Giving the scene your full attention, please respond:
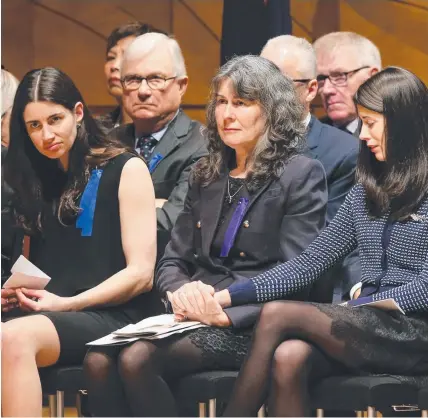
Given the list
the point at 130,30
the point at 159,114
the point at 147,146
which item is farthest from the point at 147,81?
the point at 130,30

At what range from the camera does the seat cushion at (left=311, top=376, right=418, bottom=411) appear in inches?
118

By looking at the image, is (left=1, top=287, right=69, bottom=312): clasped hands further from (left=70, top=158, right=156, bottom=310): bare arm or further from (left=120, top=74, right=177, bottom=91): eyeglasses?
(left=120, top=74, right=177, bottom=91): eyeglasses

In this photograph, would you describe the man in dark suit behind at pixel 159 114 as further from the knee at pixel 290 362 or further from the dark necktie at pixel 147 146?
the knee at pixel 290 362

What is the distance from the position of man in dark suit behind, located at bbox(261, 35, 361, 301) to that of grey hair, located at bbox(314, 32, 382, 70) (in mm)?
314

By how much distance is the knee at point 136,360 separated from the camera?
3135 millimetres

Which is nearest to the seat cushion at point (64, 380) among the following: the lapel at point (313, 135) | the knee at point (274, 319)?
the knee at point (274, 319)

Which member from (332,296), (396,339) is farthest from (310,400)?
(332,296)

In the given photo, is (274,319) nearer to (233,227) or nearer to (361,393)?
(361,393)

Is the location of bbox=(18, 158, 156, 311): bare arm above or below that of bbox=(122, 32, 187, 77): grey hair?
below

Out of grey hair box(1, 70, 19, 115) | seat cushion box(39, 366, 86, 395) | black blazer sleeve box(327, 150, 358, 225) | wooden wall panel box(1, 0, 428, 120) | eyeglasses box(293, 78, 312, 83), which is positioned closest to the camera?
seat cushion box(39, 366, 86, 395)

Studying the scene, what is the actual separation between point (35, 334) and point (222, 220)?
69 centimetres

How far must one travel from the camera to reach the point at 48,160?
373 cm

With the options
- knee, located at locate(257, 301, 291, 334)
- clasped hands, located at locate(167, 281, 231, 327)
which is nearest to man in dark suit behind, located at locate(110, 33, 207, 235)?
clasped hands, located at locate(167, 281, 231, 327)

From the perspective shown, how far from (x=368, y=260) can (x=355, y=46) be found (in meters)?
1.42
